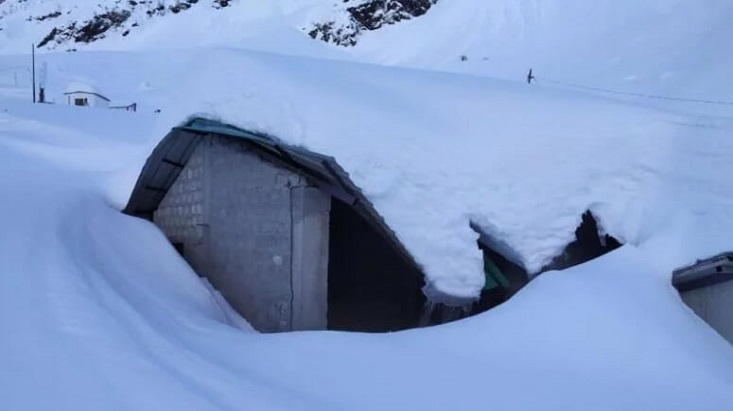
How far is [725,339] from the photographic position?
440 centimetres

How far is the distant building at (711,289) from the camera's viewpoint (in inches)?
175

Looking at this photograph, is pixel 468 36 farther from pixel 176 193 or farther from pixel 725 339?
pixel 725 339

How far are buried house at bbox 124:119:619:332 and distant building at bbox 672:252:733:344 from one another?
787mm

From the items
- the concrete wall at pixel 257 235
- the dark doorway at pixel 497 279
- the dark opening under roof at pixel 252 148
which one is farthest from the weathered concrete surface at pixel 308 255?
the dark doorway at pixel 497 279

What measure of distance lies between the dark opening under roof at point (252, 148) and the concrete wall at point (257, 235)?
0.11 metres

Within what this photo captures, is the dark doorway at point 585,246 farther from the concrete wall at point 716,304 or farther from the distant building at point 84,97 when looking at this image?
the distant building at point 84,97

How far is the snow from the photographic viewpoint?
3.54 metres

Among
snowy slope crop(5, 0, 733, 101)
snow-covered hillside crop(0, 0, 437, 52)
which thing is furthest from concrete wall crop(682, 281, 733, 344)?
snow-covered hillside crop(0, 0, 437, 52)

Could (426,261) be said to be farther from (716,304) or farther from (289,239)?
(716,304)

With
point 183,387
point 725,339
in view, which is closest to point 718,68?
point 725,339

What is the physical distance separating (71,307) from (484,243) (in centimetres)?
326

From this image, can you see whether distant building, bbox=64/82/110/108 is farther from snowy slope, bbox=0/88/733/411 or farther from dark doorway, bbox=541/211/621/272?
dark doorway, bbox=541/211/621/272

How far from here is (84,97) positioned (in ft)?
85.3

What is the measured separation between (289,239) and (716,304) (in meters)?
3.89
